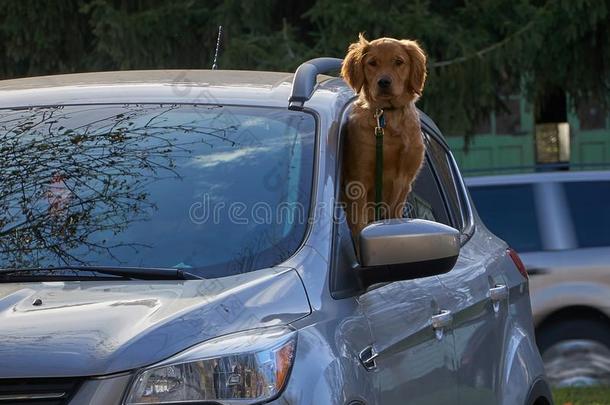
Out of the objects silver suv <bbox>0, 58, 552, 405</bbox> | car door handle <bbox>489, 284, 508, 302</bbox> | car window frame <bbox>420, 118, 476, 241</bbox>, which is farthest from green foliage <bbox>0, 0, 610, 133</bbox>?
silver suv <bbox>0, 58, 552, 405</bbox>

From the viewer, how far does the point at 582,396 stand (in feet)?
29.8

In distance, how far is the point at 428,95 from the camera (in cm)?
1407

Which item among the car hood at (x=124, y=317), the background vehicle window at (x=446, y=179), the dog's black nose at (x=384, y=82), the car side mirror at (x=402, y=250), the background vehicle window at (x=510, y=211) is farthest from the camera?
the background vehicle window at (x=510, y=211)

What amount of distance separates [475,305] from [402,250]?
109cm

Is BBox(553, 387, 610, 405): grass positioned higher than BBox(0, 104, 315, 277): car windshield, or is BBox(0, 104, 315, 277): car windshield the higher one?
BBox(0, 104, 315, 277): car windshield

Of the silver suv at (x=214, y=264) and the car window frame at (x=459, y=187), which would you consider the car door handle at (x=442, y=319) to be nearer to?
the silver suv at (x=214, y=264)

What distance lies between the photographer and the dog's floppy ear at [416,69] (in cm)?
513

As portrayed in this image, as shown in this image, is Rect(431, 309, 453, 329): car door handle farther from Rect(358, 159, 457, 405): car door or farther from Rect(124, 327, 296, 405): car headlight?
Rect(124, 327, 296, 405): car headlight

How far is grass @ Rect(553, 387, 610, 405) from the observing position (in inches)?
346

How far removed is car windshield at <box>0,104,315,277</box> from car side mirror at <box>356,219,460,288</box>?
0.77ft

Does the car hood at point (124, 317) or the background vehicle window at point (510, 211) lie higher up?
the car hood at point (124, 317)

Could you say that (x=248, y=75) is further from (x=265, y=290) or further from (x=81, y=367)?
(x=81, y=367)

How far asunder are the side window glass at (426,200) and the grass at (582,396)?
380cm

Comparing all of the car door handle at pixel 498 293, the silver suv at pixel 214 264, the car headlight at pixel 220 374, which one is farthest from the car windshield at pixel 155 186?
the car door handle at pixel 498 293
